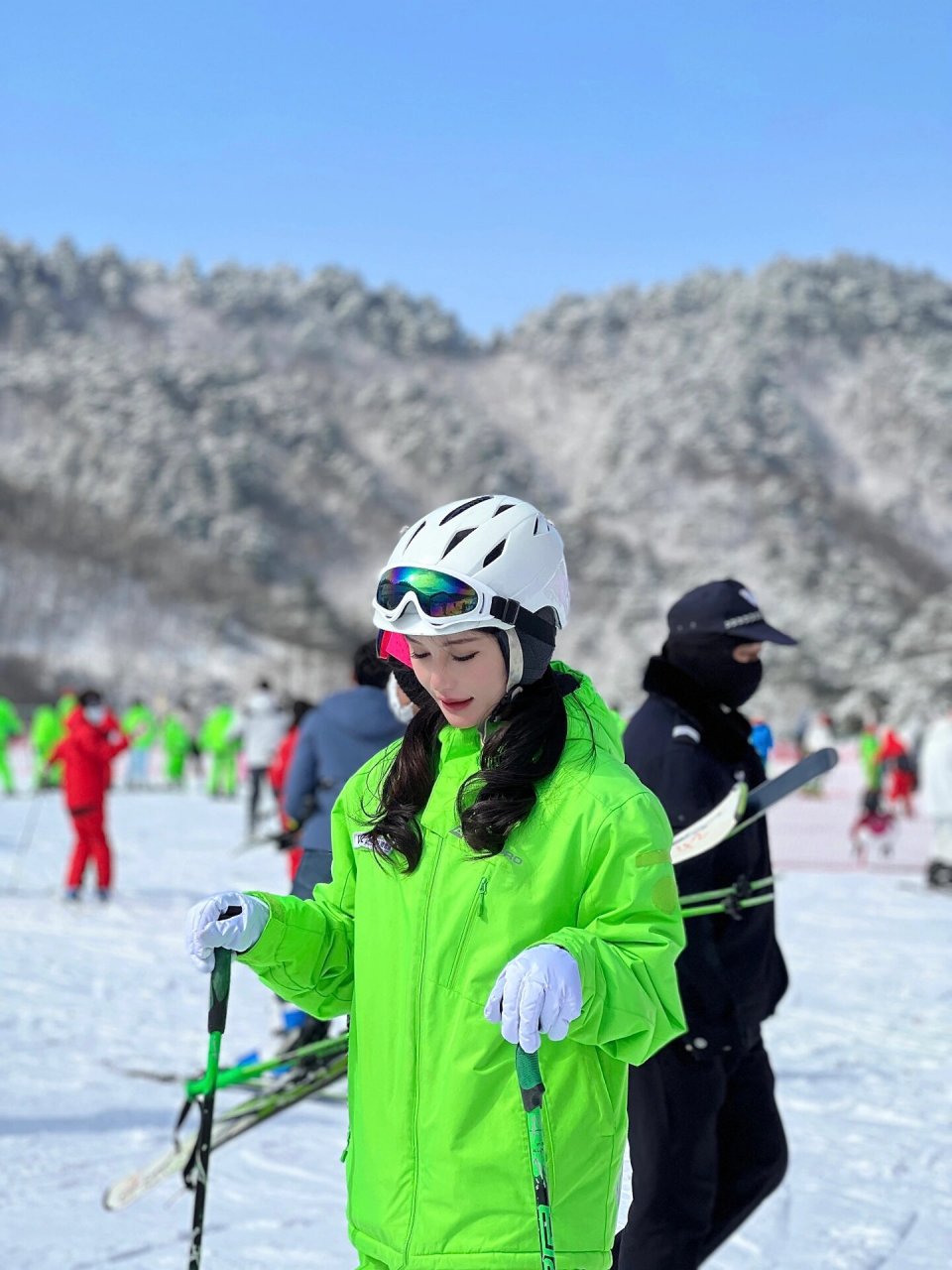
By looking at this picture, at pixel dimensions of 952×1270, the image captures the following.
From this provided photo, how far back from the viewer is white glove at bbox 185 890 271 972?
76.3 inches

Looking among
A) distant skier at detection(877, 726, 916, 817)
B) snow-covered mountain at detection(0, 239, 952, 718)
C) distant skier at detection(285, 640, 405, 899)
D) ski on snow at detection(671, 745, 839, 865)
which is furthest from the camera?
snow-covered mountain at detection(0, 239, 952, 718)

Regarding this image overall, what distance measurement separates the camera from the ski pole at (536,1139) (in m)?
1.70

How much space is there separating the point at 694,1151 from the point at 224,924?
1.44 metres

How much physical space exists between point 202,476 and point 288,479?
757 centimetres

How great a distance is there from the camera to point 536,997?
1617mm

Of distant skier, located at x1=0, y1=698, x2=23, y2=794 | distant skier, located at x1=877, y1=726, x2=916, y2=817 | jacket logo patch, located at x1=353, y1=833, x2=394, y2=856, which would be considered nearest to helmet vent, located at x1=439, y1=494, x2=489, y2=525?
jacket logo patch, located at x1=353, y1=833, x2=394, y2=856

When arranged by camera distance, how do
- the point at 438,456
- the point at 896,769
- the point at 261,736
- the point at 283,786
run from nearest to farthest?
the point at 283,786 → the point at 261,736 → the point at 896,769 → the point at 438,456

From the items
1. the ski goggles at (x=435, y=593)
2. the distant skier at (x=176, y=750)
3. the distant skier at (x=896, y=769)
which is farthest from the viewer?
the distant skier at (x=176, y=750)

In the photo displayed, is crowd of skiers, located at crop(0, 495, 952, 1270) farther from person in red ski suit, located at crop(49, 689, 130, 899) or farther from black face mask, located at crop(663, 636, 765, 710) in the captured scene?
person in red ski suit, located at crop(49, 689, 130, 899)

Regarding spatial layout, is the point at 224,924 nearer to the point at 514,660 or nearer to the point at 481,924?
the point at 481,924

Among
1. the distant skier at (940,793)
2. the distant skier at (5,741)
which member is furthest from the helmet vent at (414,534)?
the distant skier at (5,741)

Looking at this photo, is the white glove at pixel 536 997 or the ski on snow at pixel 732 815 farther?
the ski on snow at pixel 732 815

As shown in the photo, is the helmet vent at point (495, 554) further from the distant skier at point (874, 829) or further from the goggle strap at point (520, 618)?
the distant skier at point (874, 829)

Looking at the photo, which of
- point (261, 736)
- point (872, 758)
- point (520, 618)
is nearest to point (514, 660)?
point (520, 618)
